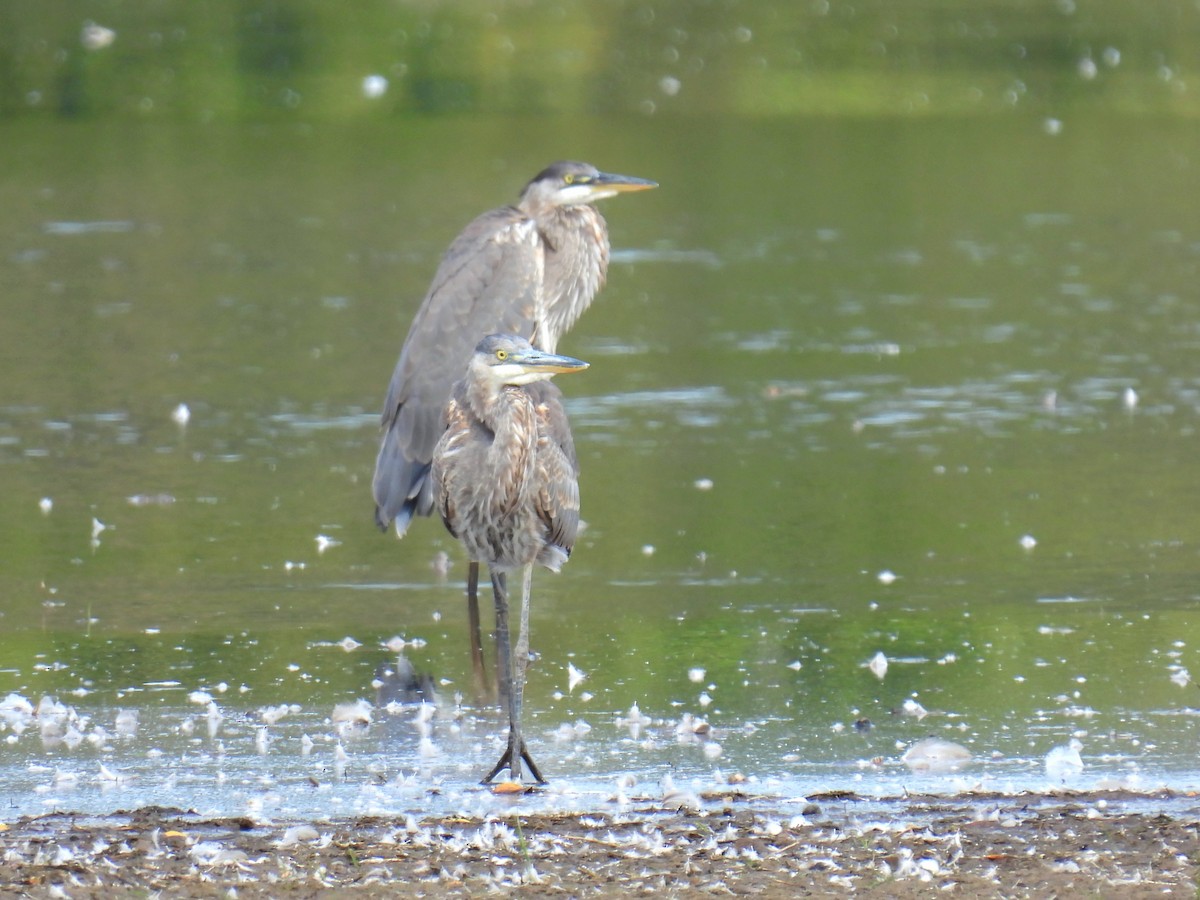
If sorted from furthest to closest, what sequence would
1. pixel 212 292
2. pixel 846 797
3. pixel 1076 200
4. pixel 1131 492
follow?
pixel 1076 200
pixel 212 292
pixel 1131 492
pixel 846 797

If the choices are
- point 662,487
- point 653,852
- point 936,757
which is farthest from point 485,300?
point 653,852

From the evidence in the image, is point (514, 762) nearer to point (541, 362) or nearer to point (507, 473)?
point (507, 473)

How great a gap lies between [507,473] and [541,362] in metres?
0.35

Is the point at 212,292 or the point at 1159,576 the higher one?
the point at 212,292

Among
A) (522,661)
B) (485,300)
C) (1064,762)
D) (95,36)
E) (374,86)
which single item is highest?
(95,36)

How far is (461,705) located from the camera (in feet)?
21.5

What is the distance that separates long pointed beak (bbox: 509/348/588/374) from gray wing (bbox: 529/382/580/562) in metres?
0.23

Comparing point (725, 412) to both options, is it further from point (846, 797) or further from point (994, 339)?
point (846, 797)

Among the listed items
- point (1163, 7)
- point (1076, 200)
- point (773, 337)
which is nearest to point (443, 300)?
point (773, 337)

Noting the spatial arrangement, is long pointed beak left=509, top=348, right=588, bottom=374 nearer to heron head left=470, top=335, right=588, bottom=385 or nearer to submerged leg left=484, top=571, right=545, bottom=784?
heron head left=470, top=335, right=588, bottom=385

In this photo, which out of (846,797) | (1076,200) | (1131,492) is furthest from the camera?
(1076,200)

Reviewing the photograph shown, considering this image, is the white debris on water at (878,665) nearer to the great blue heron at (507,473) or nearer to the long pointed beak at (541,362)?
the great blue heron at (507,473)

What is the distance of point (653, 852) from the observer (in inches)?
201

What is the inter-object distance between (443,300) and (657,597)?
155 centimetres
